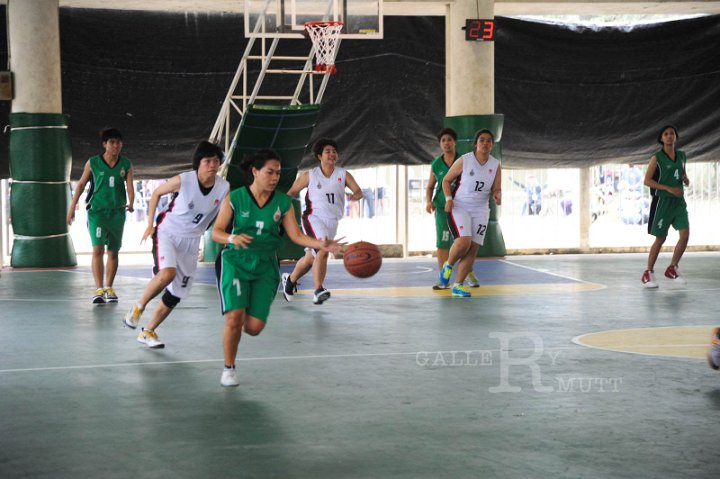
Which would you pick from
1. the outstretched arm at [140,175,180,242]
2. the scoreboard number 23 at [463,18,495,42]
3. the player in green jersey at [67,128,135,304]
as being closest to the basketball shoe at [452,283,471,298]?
the player in green jersey at [67,128,135,304]

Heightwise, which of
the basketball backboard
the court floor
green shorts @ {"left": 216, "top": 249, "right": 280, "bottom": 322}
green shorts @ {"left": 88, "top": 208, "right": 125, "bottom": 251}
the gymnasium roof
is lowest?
the court floor

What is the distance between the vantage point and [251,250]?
708 centimetres

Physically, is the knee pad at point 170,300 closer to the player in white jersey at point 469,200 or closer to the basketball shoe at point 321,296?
the basketball shoe at point 321,296

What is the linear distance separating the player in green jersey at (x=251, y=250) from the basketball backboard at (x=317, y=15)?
28.0ft

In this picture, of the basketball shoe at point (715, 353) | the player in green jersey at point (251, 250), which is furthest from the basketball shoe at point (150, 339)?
the basketball shoe at point (715, 353)

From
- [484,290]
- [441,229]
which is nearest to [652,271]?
[484,290]

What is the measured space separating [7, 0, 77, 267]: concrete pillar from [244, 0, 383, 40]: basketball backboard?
3.23 meters

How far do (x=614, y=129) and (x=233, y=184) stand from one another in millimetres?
7983

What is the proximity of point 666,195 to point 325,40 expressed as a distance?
5591 millimetres

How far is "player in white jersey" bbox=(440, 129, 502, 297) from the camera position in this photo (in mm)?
12094

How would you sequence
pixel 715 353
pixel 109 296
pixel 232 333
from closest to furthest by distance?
pixel 715 353 < pixel 232 333 < pixel 109 296

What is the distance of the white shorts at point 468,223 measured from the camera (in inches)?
476

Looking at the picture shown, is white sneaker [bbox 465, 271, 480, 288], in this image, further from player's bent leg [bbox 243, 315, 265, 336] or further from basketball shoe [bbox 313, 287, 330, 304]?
player's bent leg [bbox 243, 315, 265, 336]

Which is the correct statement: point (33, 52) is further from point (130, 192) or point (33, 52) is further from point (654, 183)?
point (654, 183)
